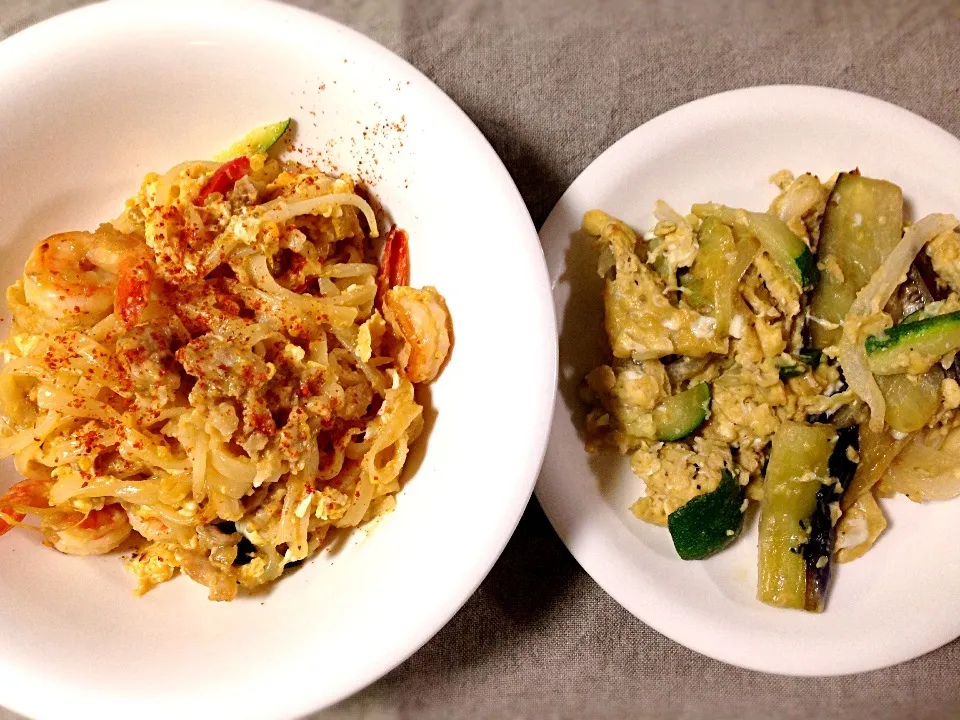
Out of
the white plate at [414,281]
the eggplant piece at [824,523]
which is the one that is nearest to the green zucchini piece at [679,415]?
the eggplant piece at [824,523]

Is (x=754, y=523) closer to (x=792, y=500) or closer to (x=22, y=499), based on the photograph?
(x=792, y=500)

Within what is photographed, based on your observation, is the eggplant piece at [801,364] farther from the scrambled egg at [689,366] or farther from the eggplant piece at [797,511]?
the eggplant piece at [797,511]

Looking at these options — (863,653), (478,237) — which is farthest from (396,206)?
(863,653)

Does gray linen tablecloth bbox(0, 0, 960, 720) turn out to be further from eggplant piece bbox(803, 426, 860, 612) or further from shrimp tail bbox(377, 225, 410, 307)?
shrimp tail bbox(377, 225, 410, 307)

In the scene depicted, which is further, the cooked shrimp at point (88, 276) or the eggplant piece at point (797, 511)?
the eggplant piece at point (797, 511)

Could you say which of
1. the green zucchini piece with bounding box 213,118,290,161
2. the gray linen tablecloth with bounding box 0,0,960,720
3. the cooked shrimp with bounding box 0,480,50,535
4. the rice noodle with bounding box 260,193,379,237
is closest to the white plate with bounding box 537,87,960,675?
the gray linen tablecloth with bounding box 0,0,960,720

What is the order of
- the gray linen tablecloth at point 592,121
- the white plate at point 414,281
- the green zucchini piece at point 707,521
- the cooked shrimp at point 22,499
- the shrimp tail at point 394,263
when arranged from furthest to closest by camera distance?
1. the gray linen tablecloth at point 592,121
2. the green zucchini piece at point 707,521
3. the shrimp tail at point 394,263
4. the cooked shrimp at point 22,499
5. the white plate at point 414,281
